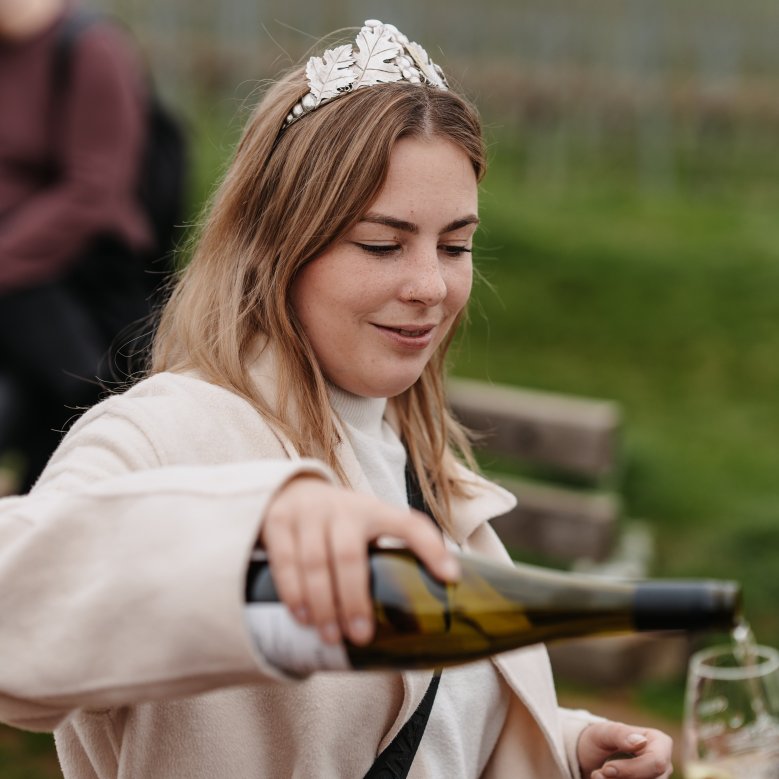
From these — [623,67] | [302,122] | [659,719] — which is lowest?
[659,719]

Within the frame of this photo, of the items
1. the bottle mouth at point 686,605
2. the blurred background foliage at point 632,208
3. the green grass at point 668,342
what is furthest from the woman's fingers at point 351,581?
the green grass at point 668,342

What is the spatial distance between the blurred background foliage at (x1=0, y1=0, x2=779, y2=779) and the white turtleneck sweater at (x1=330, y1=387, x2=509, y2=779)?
87 cm

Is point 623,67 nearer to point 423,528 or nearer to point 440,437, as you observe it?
point 440,437

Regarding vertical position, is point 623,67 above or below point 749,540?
above

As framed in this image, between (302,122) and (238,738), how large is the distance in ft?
2.78

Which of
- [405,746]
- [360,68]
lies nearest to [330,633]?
[405,746]

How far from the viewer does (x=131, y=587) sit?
1200 millimetres

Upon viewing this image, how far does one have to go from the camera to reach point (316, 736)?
65.8 inches

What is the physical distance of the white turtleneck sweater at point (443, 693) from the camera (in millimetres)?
1887

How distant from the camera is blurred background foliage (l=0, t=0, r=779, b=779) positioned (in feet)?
21.9

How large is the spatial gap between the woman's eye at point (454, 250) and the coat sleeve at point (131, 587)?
66 centimetres

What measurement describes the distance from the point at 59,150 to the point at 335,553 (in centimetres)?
350

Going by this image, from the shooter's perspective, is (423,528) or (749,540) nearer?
(423,528)

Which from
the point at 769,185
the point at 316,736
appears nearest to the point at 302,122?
the point at 316,736
